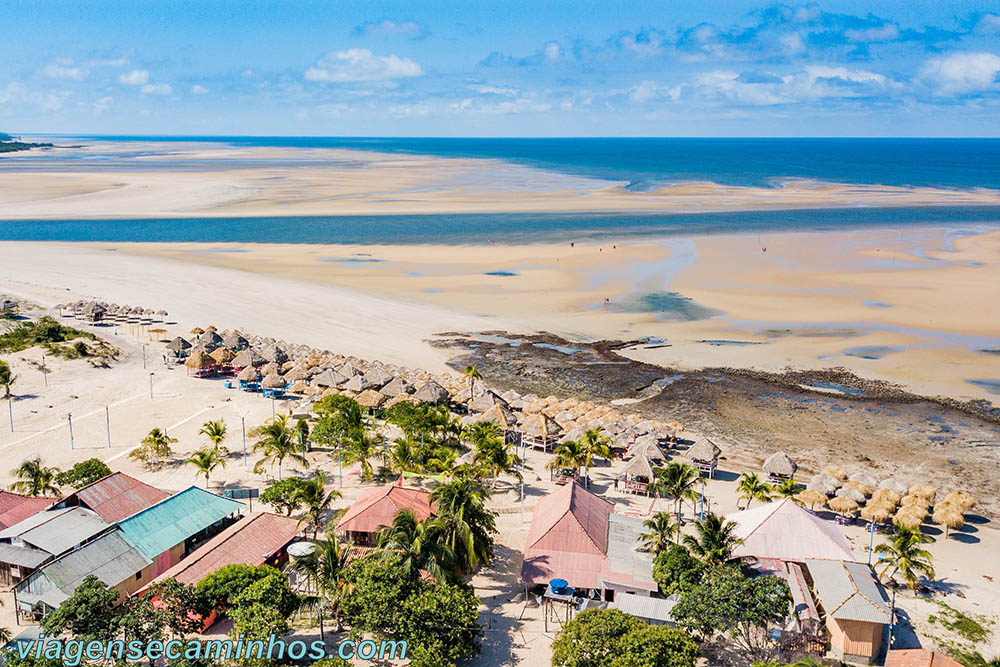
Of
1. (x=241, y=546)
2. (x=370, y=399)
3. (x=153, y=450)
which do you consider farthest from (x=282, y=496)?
(x=370, y=399)

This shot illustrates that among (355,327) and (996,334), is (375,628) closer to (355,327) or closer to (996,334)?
(355,327)

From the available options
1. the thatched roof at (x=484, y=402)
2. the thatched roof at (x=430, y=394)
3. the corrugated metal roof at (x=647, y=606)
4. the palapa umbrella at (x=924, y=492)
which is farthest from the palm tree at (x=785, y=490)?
the thatched roof at (x=430, y=394)

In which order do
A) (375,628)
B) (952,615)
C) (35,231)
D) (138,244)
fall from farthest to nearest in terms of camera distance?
(35,231), (138,244), (952,615), (375,628)

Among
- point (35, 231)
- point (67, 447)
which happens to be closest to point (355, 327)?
point (67, 447)

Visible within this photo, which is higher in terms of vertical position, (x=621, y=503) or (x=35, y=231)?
(x=35, y=231)

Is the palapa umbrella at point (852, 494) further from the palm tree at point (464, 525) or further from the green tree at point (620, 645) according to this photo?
the palm tree at point (464, 525)

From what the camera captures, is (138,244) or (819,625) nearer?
(819,625)
